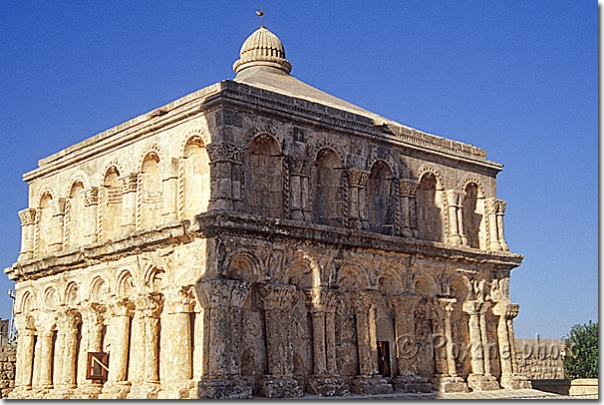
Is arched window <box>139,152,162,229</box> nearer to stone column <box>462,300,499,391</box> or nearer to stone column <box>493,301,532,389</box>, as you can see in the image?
stone column <box>462,300,499,391</box>

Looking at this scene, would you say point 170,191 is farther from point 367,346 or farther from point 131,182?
point 367,346

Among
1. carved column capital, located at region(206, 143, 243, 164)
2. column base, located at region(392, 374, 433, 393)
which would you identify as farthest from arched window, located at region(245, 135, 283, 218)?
column base, located at region(392, 374, 433, 393)

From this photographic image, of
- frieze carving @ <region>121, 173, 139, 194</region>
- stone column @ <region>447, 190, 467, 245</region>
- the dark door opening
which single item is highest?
frieze carving @ <region>121, 173, 139, 194</region>

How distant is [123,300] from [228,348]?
409cm

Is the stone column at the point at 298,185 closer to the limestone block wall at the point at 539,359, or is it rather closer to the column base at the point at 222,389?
the column base at the point at 222,389

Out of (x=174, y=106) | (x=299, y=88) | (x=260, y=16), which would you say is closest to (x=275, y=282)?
(x=174, y=106)

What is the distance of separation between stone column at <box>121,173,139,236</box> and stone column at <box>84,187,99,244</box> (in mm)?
1238

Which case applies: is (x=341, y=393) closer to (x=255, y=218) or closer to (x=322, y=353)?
(x=322, y=353)

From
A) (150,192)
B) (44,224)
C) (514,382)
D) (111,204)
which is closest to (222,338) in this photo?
(150,192)

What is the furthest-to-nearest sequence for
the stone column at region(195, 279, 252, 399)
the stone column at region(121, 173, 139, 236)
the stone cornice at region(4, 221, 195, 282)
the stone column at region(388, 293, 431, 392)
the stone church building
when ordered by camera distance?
the stone column at region(388, 293, 431, 392), the stone column at region(121, 173, 139, 236), the stone cornice at region(4, 221, 195, 282), the stone church building, the stone column at region(195, 279, 252, 399)

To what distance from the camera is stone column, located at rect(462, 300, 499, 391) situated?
27.0m

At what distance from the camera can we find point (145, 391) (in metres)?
22.8

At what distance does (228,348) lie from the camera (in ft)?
70.5

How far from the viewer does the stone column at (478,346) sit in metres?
27.0
